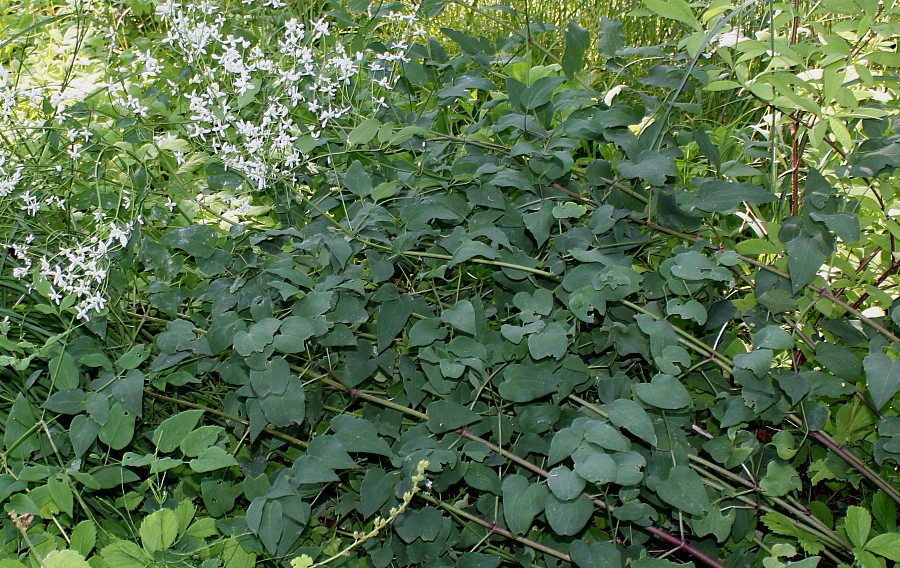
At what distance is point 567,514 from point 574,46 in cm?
82

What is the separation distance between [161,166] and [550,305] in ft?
4.75

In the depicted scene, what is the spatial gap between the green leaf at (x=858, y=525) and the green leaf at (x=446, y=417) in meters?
0.55

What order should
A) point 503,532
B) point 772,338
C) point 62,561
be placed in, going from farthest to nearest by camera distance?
point 503,532, point 772,338, point 62,561

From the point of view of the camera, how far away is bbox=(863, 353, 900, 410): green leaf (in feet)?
3.37

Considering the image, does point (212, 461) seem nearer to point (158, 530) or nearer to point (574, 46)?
point (158, 530)

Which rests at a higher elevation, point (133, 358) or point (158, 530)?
point (133, 358)

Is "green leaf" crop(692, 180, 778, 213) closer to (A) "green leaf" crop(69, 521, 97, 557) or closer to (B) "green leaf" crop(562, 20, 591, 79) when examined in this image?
(B) "green leaf" crop(562, 20, 591, 79)

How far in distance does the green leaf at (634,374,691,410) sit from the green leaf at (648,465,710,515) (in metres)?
0.10

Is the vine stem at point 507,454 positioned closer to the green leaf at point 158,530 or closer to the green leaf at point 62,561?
the green leaf at point 158,530

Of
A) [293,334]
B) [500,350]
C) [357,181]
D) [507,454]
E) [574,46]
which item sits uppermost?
[574,46]

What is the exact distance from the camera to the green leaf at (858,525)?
1.08 m

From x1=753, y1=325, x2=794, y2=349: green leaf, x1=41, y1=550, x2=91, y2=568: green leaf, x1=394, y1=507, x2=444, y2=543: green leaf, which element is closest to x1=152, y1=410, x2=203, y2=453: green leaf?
x1=41, y1=550, x2=91, y2=568: green leaf

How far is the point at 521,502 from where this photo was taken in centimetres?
106

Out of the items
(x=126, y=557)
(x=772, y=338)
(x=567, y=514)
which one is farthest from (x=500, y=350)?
(x=126, y=557)
